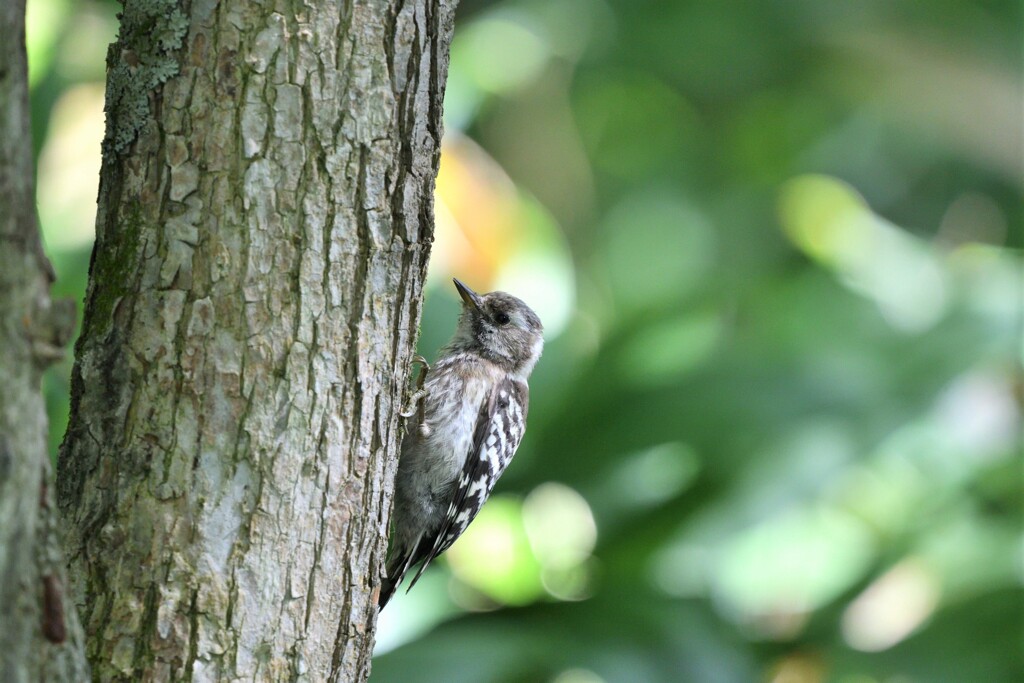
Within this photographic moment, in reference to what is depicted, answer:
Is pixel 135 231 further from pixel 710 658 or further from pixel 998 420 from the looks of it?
pixel 998 420

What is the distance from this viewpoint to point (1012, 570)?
26.7 feet

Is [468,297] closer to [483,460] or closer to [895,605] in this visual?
[483,460]

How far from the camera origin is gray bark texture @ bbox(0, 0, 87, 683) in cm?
177

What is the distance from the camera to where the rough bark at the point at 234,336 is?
233 centimetres

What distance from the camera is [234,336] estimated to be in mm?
2381

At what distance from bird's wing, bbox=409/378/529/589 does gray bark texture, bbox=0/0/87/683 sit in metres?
2.44

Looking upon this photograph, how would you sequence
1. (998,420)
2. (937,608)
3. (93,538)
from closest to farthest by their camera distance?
(93,538) < (937,608) < (998,420)

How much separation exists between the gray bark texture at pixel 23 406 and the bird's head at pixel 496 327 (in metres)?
A: 3.01

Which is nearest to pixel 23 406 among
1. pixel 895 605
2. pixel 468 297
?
pixel 468 297

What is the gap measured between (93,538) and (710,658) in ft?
16.2

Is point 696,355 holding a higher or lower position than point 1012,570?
higher

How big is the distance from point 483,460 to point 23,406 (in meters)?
2.67

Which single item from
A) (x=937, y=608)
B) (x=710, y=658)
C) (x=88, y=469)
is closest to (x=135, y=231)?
(x=88, y=469)

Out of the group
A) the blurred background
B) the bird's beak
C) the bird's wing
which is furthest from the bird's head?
the blurred background
